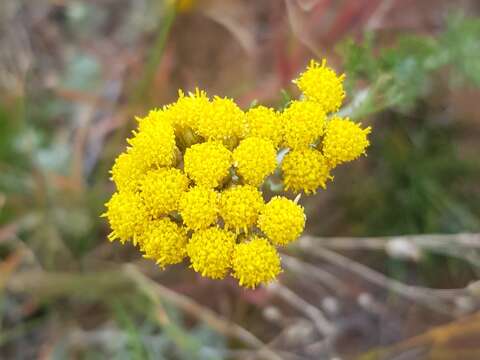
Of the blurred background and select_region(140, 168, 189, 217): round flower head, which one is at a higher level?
the blurred background

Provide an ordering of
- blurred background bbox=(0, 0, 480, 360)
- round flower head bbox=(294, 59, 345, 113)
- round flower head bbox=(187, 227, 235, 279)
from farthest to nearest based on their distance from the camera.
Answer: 1. blurred background bbox=(0, 0, 480, 360)
2. round flower head bbox=(294, 59, 345, 113)
3. round flower head bbox=(187, 227, 235, 279)

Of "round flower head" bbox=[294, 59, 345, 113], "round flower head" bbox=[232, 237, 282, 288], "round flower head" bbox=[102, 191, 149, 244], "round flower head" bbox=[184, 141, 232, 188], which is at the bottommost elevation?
"round flower head" bbox=[232, 237, 282, 288]

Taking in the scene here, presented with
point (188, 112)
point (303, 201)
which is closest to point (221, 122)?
point (188, 112)

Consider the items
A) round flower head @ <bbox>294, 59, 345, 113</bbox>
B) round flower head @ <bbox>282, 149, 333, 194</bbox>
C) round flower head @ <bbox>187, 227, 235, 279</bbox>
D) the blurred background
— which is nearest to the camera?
round flower head @ <bbox>187, 227, 235, 279</bbox>

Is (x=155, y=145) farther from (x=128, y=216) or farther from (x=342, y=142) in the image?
(x=342, y=142)

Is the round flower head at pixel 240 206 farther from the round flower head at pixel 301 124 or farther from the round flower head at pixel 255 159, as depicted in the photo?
the round flower head at pixel 301 124

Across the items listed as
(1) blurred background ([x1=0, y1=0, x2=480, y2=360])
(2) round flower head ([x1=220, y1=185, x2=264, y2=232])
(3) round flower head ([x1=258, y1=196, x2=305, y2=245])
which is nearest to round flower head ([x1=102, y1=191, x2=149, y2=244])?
(2) round flower head ([x1=220, y1=185, x2=264, y2=232])

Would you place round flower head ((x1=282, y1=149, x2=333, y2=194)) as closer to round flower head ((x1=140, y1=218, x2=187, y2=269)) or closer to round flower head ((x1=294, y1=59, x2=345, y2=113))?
round flower head ((x1=294, y1=59, x2=345, y2=113))

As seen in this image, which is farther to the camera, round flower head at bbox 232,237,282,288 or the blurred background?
the blurred background
